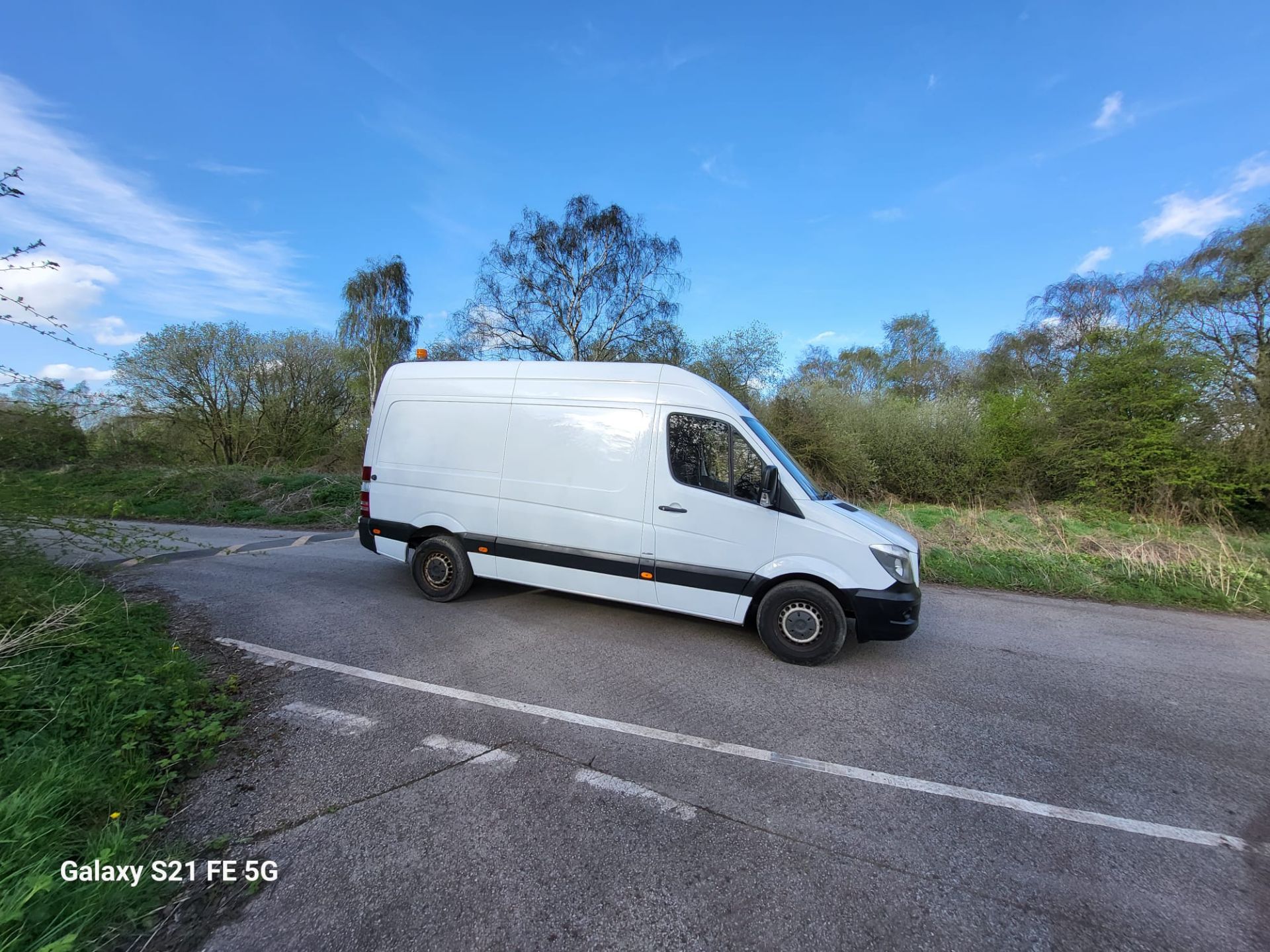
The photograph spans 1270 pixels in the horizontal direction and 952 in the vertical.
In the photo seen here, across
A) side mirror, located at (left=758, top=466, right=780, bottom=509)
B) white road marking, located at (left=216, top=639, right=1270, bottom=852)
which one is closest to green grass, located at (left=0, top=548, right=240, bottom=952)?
white road marking, located at (left=216, top=639, right=1270, bottom=852)

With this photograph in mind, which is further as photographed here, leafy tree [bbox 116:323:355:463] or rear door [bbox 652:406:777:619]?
leafy tree [bbox 116:323:355:463]

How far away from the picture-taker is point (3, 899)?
1570 mm

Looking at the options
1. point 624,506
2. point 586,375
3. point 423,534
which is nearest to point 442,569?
point 423,534

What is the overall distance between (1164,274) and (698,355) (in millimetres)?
19273

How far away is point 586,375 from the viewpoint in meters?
5.08

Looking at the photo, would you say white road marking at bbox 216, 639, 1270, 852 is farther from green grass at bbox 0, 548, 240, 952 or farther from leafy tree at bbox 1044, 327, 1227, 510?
leafy tree at bbox 1044, 327, 1227, 510

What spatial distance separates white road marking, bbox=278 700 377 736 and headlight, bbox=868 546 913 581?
146 inches

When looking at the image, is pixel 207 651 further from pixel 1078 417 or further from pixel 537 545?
pixel 1078 417

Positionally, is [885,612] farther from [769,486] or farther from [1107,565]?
[1107,565]

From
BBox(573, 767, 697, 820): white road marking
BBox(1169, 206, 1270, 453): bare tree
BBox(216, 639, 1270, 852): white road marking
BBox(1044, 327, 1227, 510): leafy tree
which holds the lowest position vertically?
BBox(573, 767, 697, 820): white road marking

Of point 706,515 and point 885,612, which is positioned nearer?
point 885,612

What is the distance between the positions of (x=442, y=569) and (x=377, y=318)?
2846 cm

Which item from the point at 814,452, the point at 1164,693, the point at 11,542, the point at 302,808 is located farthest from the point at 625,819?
the point at 814,452

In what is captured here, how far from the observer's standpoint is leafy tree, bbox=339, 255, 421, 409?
93.8 feet
